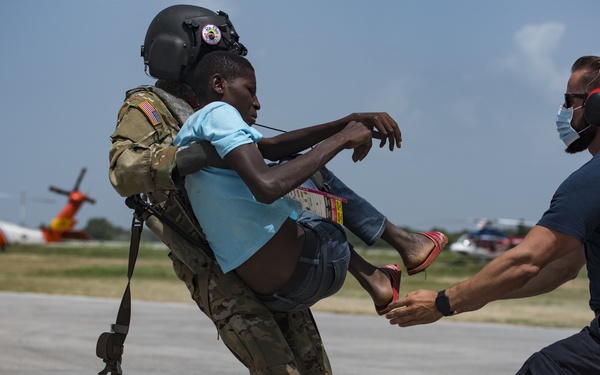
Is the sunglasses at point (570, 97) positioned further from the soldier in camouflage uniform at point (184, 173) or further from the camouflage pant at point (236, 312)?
the camouflage pant at point (236, 312)

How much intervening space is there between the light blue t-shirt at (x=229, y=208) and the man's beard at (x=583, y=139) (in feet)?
4.01

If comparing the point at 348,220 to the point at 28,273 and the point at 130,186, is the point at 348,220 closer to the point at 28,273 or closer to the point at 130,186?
the point at 130,186

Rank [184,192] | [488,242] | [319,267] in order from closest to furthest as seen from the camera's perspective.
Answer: [319,267] < [184,192] < [488,242]

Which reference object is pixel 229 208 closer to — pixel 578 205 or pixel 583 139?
pixel 578 205

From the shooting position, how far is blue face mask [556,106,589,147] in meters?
3.89

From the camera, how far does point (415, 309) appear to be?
3818 mm

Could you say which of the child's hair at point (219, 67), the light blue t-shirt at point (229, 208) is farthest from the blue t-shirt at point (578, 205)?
the child's hair at point (219, 67)

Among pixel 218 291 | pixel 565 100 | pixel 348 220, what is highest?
pixel 565 100

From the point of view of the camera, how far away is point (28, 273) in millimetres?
33000

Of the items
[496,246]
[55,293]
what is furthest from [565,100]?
[496,246]

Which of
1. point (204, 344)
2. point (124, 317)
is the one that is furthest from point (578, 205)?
point (204, 344)

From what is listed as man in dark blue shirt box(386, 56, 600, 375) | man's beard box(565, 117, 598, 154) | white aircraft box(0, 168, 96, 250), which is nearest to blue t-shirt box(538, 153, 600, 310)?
man in dark blue shirt box(386, 56, 600, 375)

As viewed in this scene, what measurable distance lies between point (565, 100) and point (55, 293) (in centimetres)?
1966

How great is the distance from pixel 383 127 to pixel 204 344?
877 cm
